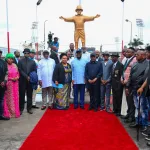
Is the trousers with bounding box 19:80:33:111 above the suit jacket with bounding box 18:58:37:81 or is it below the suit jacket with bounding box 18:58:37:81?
below

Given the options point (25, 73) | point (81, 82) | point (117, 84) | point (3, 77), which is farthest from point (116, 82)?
point (3, 77)

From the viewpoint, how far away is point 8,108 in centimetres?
611

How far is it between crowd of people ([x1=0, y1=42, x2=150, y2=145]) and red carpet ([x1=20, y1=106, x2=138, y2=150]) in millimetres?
475

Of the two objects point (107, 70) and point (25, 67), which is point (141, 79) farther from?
point (25, 67)

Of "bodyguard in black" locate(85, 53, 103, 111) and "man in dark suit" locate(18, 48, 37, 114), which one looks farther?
"bodyguard in black" locate(85, 53, 103, 111)

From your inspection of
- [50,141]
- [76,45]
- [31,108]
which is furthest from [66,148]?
[76,45]

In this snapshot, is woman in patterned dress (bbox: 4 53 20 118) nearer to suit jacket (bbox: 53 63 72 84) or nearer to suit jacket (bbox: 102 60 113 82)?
suit jacket (bbox: 53 63 72 84)

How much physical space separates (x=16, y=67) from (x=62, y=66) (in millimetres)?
1390

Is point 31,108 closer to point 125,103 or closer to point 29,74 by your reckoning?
point 29,74

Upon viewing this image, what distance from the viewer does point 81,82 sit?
6949mm

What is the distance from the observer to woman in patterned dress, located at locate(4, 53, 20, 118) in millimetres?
5973

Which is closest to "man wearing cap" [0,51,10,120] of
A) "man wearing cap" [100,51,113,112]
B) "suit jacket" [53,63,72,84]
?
"suit jacket" [53,63,72,84]

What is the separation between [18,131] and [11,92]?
135 cm

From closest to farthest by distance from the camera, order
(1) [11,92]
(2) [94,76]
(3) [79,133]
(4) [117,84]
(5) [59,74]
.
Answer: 1. (3) [79,133]
2. (1) [11,92]
3. (4) [117,84]
4. (2) [94,76]
5. (5) [59,74]
